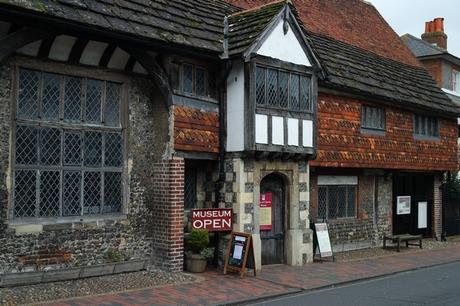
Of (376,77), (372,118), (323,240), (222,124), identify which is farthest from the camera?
(376,77)

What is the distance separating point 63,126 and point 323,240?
7.75 metres

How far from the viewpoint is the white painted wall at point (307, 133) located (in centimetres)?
1367

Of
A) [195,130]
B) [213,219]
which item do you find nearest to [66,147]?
[195,130]

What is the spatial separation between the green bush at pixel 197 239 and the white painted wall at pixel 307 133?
3.61 meters

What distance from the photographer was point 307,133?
45.2ft

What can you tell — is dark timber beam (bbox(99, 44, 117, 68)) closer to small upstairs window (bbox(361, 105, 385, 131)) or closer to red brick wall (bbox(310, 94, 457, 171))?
red brick wall (bbox(310, 94, 457, 171))

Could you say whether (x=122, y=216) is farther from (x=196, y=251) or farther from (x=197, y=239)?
(x=196, y=251)

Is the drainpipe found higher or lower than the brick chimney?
lower

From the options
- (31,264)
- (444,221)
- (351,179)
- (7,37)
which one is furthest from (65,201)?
(444,221)

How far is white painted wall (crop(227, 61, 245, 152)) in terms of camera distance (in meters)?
12.5

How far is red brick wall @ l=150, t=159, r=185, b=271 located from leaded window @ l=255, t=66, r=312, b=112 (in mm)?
2641

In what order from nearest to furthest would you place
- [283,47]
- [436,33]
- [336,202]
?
[283,47]
[336,202]
[436,33]

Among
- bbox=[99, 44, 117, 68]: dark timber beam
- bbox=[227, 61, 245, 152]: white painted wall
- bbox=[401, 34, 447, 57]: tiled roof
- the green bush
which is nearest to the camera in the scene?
bbox=[99, 44, 117, 68]: dark timber beam

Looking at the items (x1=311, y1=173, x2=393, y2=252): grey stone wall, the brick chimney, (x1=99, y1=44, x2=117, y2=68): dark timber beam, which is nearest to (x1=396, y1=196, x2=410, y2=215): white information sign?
(x1=311, y1=173, x2=393, y2=252): grey stone wall
